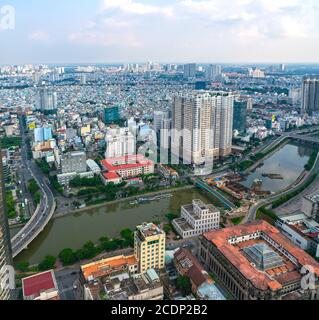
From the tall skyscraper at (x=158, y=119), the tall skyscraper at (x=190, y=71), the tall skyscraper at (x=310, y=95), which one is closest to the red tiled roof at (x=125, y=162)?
the tall skyscraper at (x=158, y=119)

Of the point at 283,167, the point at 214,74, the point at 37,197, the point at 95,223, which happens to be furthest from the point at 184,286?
the point at 214,74

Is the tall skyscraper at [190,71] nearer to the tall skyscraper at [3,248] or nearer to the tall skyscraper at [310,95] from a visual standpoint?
the tall skyscraper at [310,95]

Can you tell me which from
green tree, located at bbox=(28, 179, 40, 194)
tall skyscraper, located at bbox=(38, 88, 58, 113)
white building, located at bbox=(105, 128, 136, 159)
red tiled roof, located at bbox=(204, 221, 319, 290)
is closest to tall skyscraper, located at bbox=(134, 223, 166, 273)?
red tiled roof, located at bbox=(204, 221, 319, 290)

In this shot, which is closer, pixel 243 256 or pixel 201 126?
pixel 243 256

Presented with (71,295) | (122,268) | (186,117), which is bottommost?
(71,295)

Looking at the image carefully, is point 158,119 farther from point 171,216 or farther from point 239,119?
point 171,216
